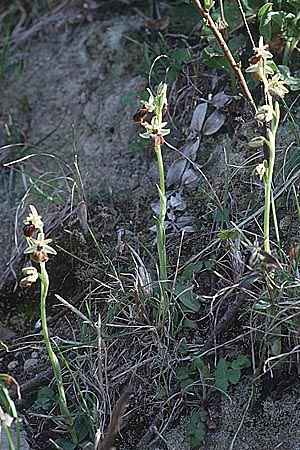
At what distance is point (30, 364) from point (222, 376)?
1.51ft

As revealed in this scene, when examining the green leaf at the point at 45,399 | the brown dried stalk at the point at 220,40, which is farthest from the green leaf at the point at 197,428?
the brown dried stalk at the point at 220,40

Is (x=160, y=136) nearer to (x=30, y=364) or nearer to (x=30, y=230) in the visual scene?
(x=30, y=230)

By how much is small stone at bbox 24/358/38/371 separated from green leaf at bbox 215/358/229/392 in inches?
17.0

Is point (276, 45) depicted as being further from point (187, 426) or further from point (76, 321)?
point (187, 426)

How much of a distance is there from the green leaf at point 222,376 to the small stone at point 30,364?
43 centimetres

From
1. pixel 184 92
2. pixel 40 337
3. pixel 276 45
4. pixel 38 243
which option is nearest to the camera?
pixel 38 243

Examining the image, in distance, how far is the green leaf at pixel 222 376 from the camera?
1.61m

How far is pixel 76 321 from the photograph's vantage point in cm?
189

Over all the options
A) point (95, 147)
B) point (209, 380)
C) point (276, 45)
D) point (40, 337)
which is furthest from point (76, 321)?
point (276, 45)

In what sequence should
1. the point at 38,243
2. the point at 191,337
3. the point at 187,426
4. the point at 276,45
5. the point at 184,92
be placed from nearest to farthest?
the point at 38,243, the point at 187,426, the point at 191,337, the point at 276,45, the point at 184,92

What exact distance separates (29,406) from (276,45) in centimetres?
102

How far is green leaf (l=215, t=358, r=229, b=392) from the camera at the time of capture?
63.5 inches

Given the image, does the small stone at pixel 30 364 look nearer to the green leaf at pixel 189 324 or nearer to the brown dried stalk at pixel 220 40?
the green leaf at pixel 189 324

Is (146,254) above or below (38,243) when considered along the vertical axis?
below
